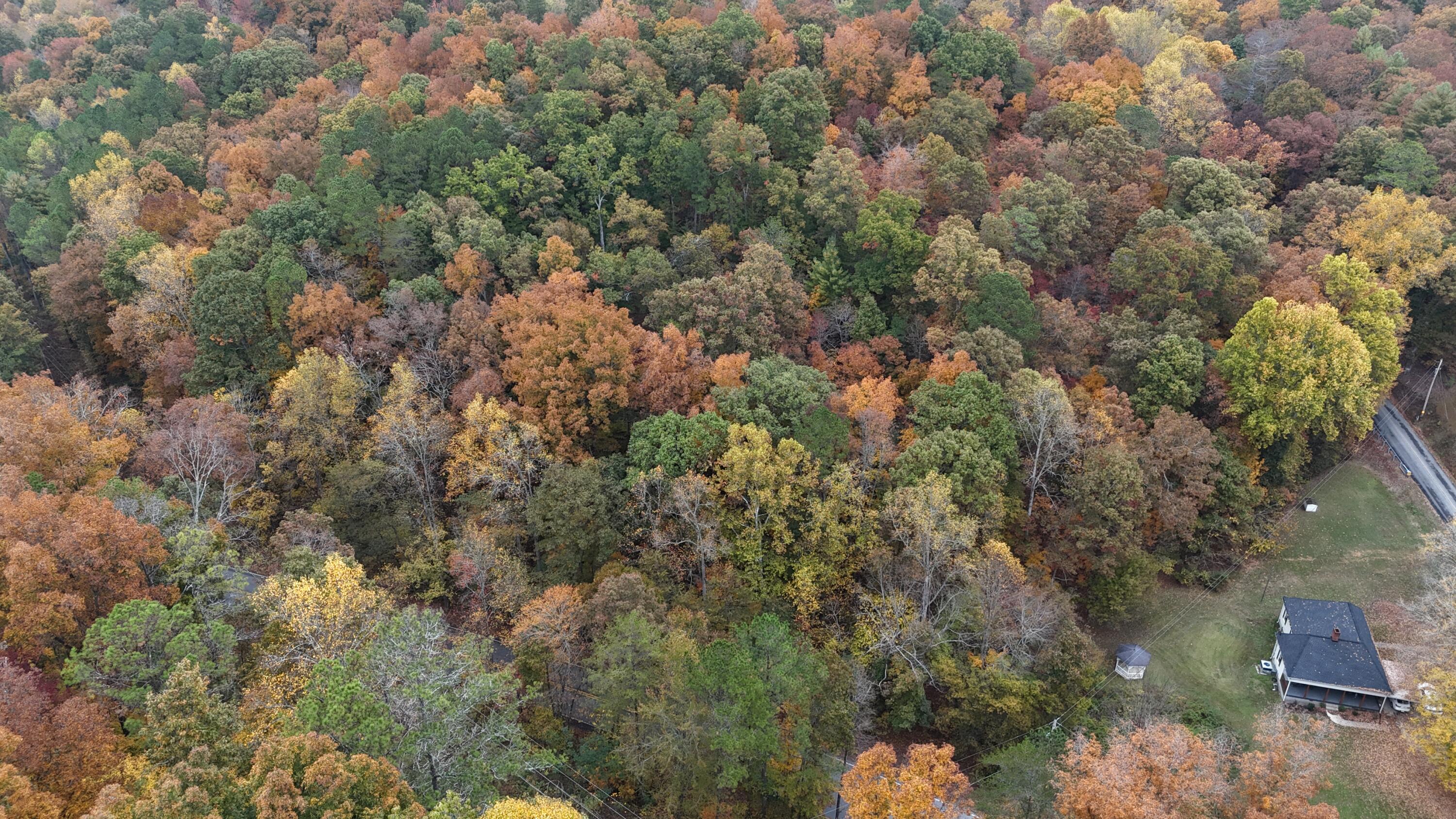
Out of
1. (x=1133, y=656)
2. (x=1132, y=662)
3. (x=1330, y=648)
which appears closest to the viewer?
(x=1330, y=648)

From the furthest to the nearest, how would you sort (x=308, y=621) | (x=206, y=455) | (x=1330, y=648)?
(x=206, y=455)
(x=1330, y=648)
(x=308, y=621)

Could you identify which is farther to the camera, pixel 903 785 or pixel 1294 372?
pixel 1294 372

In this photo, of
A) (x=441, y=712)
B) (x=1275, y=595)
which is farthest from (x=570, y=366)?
(x=1275, y=595)

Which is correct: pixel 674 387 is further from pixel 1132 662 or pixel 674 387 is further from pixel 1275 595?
pixel 1275 595

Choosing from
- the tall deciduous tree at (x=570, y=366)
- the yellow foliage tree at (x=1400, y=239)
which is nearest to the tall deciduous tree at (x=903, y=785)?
the tall deciduous tree at (x=570, y=366)

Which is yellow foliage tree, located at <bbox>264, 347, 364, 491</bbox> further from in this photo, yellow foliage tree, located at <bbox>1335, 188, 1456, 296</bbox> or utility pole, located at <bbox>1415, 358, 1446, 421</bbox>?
utility pole, located at <bbox>1415, 358, 1446, 421</bbox>

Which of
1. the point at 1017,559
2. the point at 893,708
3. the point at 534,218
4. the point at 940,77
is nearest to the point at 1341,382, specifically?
the point at 1017,559

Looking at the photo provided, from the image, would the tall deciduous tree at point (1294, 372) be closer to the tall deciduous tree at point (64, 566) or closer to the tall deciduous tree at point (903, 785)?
the tall deciduous tree at point (903, 785)
